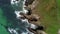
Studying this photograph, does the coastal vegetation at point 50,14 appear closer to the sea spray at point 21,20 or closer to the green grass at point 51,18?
the green grass at point 51,18

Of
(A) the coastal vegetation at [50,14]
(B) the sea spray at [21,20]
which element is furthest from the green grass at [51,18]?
(B) the sea spray at [21,20]

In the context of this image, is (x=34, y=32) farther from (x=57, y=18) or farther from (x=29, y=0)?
(x=29, y=0)

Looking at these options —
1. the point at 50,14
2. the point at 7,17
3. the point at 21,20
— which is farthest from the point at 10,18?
the point at 50,14

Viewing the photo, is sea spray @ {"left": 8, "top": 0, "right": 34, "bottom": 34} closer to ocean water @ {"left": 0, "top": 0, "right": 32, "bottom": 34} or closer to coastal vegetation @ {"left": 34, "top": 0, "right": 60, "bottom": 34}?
ocean water @ {"left": 0, "top": 0, "right": 32, "bottom": 34}

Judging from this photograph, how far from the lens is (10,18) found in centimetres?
254

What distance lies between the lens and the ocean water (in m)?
2.41

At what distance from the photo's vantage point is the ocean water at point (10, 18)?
2410 millimetres

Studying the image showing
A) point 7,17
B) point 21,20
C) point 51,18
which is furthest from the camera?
point 7,17

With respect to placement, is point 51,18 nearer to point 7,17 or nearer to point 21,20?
point 21,20

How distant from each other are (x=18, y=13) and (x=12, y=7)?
0.16 m

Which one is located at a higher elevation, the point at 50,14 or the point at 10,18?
the point at 10,18

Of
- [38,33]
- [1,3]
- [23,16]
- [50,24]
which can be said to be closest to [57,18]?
[50,24]

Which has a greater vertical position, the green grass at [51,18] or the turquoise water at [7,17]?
the turquoise water at [7,17]

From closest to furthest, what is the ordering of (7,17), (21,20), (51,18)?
1. (51,18)
2. (21,20)
3. (7,17)
